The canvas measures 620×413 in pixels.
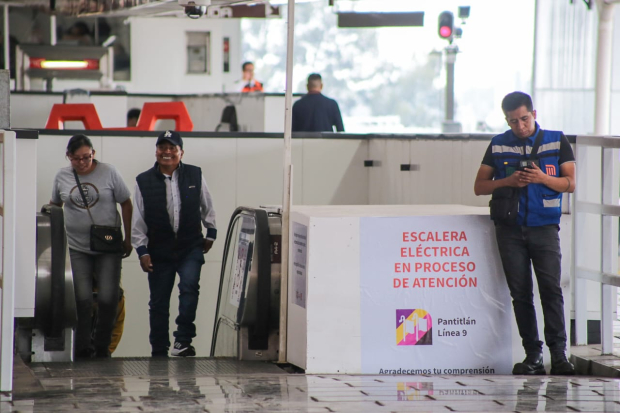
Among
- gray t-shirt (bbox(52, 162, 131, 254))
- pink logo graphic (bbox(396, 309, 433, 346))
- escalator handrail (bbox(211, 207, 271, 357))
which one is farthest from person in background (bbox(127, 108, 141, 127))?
pink logo graphic (bbox(396, 309, 433, 346))

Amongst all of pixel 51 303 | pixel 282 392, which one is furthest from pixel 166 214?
pixel 282 392

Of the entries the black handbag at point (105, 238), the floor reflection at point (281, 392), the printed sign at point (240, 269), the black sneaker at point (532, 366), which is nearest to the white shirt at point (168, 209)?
the black handbag at point (105, 238)

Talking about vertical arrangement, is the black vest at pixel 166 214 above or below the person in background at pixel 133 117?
below

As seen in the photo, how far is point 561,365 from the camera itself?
18.9 ft

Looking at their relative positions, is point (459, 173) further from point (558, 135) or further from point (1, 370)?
point (1, 370)

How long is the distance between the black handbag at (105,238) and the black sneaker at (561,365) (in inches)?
133

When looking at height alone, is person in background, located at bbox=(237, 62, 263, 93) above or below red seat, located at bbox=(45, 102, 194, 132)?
above

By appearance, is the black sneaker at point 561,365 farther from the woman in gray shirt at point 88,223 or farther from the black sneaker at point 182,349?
the woman in gray shirt at point 88,223

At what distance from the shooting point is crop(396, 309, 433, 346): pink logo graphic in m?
5.72

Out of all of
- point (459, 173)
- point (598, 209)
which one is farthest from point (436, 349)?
point (459, 173)

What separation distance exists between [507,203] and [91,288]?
342 cm

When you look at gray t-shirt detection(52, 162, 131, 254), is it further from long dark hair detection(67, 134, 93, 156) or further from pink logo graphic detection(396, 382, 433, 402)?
pink logo graphic detection(396, 382, 433, 402)

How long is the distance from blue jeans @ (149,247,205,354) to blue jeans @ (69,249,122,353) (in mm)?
300

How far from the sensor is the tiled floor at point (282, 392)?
14.8 ft
